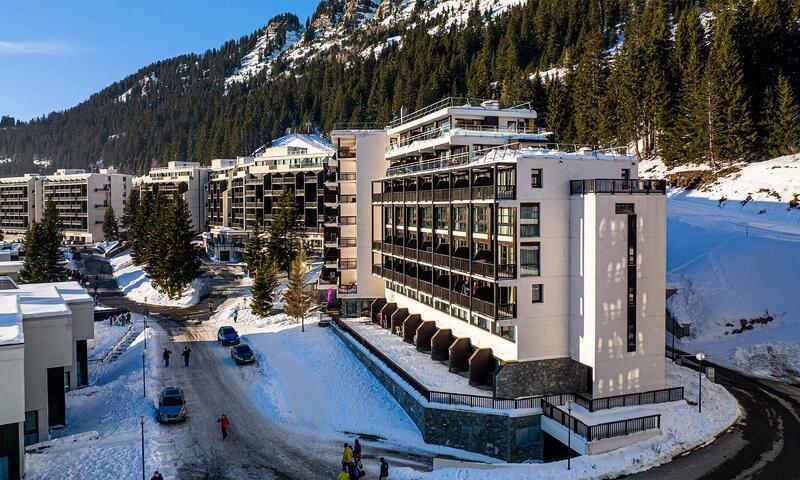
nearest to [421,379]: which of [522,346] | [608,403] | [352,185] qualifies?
[522,346]

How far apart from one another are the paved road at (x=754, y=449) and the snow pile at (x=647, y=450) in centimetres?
51

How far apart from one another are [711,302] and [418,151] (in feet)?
91.6

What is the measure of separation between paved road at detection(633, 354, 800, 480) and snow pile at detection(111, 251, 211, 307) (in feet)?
206

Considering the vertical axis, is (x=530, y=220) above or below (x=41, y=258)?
above

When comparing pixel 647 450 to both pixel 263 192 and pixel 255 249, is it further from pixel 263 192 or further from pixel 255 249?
pixel 263 192

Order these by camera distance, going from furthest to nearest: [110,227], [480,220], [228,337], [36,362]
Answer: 1. [110,227]
2. [228,337]
3. [480,220]
4. [36,362]

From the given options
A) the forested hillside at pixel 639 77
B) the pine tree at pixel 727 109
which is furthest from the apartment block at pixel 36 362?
the forested hillside at pixel 639 77

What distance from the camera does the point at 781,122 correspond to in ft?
229

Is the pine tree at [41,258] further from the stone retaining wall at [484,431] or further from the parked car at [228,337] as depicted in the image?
the stone retaining wall at [484,431]

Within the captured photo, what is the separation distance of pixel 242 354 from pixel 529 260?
961 inches

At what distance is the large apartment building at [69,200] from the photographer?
15275cm

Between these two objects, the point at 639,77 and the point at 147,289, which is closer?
the point at 147,289

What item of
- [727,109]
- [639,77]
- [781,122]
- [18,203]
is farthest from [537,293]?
[18,203]

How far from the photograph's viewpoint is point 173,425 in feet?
106
